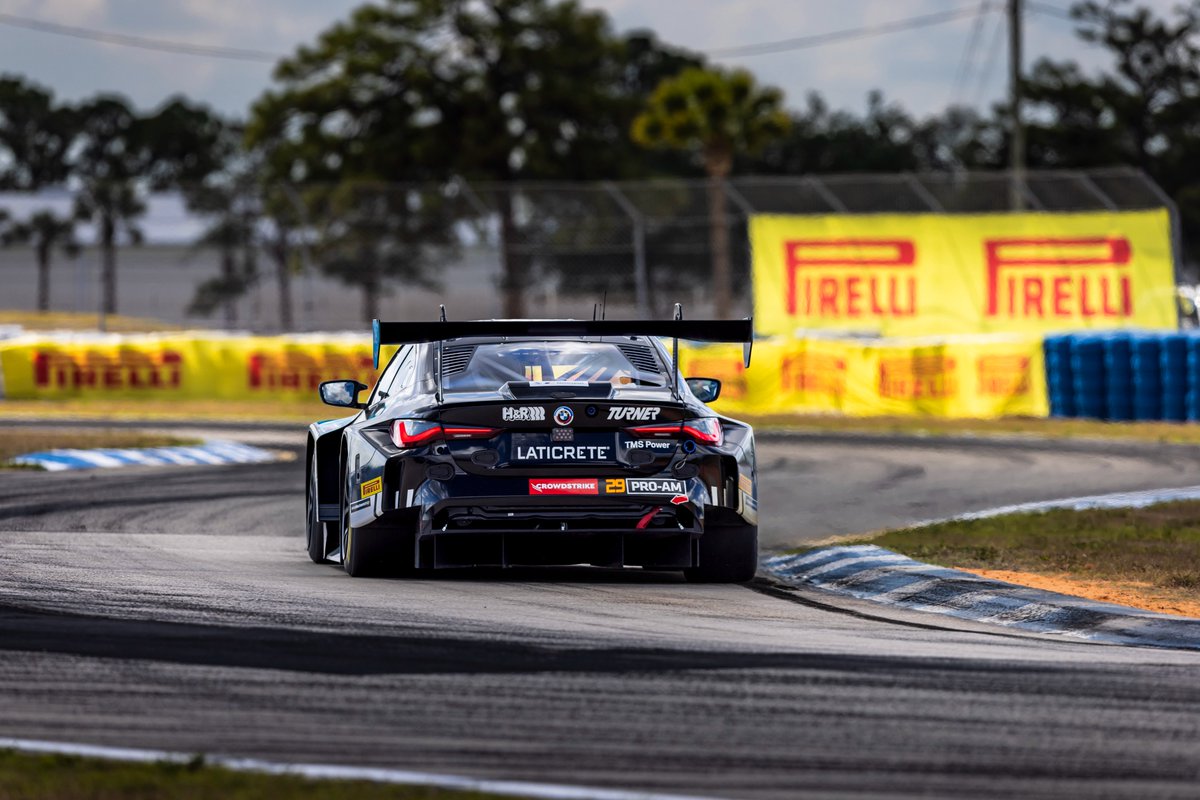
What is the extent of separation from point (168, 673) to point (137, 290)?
3118 cm

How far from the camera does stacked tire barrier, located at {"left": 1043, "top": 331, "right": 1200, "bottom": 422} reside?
24.9 metres

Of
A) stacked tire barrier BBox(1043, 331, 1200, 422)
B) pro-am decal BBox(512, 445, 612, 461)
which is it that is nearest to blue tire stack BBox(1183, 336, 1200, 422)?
stacked tire barrier BBox(1043, 331, 1200, 422)

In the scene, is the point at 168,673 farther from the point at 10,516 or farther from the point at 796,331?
the point at 796,331

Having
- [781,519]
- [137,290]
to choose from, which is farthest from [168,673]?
[137,290]

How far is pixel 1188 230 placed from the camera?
66.8m

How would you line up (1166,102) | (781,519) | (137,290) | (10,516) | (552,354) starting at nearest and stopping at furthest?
(552,354), (10,516), (781,519), (137,290), (1166,102)

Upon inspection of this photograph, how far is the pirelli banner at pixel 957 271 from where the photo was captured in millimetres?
31844

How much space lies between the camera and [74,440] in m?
20.0

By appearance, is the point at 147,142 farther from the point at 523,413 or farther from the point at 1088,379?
the point at 523,413

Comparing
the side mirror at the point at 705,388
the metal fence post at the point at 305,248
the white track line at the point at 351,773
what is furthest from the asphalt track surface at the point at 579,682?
the metal fence post at the point at 305,248

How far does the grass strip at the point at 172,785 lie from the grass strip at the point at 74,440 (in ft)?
43.0

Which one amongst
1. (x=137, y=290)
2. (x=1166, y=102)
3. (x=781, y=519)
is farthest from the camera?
(x=1166, y=102)

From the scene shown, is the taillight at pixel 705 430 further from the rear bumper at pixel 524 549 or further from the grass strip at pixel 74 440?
the grass strip at pixel 74 440

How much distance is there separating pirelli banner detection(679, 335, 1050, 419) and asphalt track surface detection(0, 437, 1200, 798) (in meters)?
17.7
